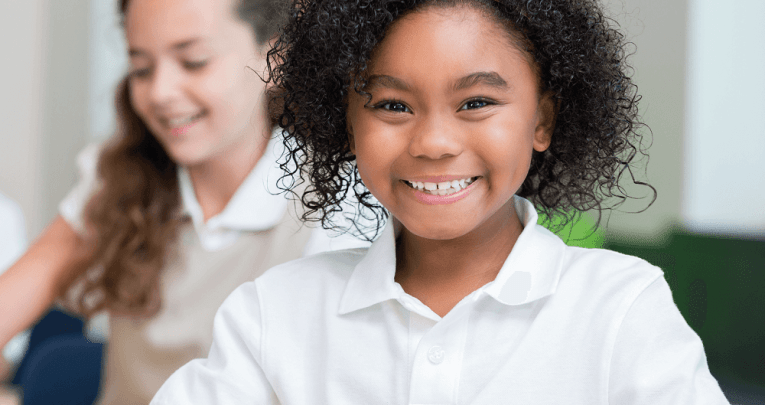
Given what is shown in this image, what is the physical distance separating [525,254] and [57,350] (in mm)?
872

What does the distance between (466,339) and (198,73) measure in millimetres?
614

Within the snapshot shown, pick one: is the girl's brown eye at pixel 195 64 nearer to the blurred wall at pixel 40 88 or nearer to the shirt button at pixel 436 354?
the shirt button at pixel 436 354

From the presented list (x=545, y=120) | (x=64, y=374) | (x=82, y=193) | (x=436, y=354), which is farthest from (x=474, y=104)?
(x=64, y=374)

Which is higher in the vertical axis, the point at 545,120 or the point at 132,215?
the point at 545,120

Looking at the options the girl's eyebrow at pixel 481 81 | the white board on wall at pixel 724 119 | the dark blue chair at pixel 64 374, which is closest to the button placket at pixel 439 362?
the girl's eyebrow at pixel 481 81

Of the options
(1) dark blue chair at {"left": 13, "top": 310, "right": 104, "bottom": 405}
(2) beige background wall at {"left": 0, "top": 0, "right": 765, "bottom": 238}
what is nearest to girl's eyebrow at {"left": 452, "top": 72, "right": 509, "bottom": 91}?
(1) dark blue chair at {"left": 13, "top": 310, "right": 104, "bottom": 405}

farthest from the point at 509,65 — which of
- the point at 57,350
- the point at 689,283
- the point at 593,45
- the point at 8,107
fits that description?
the point at 8,107

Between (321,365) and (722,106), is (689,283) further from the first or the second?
(321,365)

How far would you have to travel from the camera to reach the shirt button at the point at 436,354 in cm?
65

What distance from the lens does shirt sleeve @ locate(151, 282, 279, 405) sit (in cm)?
73

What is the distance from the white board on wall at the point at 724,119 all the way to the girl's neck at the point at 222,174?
1782 mm

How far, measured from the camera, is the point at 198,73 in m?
1.06

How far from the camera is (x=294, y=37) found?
75 cm

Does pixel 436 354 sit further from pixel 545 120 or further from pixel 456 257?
pixel 545 120
